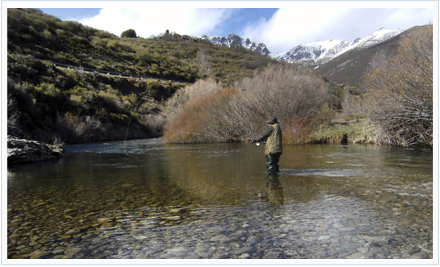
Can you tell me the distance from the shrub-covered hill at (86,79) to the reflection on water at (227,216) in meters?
17.7

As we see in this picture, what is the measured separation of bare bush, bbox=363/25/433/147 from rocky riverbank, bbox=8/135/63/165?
820 inches

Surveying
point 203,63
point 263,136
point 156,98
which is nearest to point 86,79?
point 156,98

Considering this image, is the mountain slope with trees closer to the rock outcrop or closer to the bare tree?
the rock outcrop

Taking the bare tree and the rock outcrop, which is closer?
the rock outcrop

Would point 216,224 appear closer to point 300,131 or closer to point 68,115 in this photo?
point 300,131

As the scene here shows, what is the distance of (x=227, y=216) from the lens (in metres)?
5.93


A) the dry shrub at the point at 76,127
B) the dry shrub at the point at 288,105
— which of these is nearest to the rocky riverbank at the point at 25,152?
the dry shrub at the point at 76,127

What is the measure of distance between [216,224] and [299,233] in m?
1.44

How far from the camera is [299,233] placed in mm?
4953

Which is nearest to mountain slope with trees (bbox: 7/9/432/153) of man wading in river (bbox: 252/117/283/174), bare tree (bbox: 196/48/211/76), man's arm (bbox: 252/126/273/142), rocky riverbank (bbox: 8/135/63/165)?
rocky riverbank (bbox: 8/135/63/165)

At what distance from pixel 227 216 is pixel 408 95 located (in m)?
17.3

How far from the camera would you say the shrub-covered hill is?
102 feet
